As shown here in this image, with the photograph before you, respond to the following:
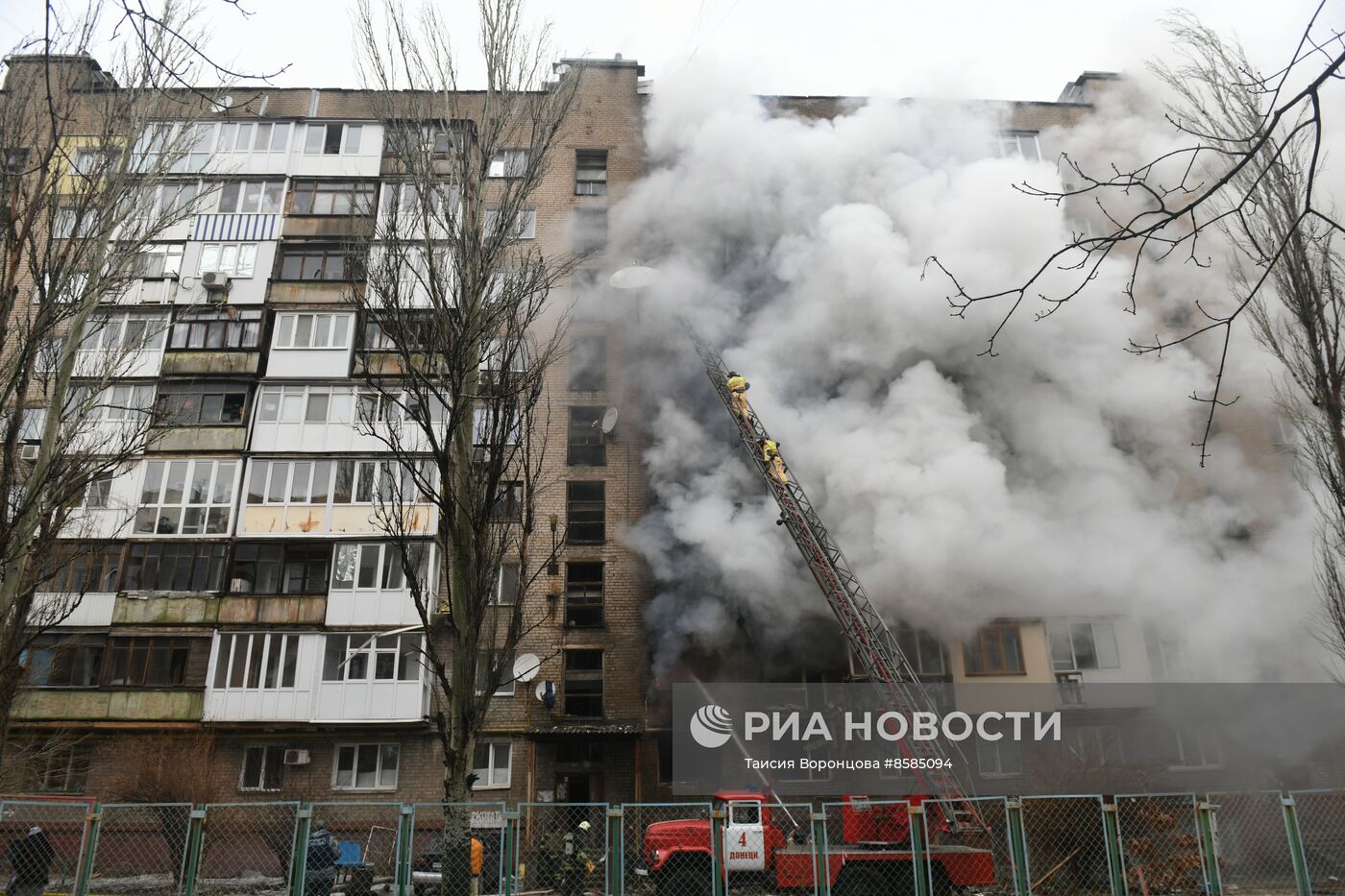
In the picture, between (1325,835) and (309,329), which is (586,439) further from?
(1325,835)

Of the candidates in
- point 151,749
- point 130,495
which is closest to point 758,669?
point 151,749

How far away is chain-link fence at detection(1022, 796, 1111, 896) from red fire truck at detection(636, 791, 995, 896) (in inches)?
55.6

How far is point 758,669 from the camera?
61.8 ft

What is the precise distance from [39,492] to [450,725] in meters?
5.94

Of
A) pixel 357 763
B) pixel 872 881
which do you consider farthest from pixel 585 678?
pixel 872 881

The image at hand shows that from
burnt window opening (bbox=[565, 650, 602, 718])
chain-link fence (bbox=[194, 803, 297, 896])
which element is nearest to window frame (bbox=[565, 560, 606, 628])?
burnt window opening (bbox=[565, 650, 602, 718])

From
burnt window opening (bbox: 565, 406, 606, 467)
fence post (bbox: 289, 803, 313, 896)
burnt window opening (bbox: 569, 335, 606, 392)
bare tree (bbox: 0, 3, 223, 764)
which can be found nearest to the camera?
fence post (bbox: 289, 803, 313, 896)

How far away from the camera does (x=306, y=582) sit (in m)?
19.2

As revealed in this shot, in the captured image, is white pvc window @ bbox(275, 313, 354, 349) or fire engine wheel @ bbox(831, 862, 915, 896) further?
white pvc window @ bbox(275, 313, 354, 349)

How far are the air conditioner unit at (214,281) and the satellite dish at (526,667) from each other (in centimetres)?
1129

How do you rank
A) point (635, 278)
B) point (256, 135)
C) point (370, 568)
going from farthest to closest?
point (256, 135) < point (635, 278) < point (370, 568)

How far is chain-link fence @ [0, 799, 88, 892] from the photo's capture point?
305 inches

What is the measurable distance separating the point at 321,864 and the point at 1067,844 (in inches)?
406

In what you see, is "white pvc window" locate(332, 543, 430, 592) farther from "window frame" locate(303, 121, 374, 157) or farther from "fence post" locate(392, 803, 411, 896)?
"fence post" locate(392, 803, 411, 896)
